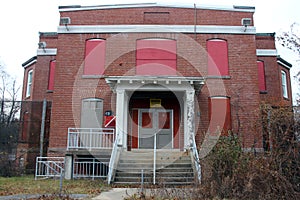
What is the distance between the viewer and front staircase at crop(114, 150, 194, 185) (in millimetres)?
11680

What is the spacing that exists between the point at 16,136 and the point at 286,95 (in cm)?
1708

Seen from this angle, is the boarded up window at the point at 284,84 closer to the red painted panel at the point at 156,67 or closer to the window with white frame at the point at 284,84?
the window with white frame at the point at 284,84

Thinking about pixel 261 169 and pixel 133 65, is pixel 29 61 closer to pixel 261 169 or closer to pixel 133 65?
pixel 133 65

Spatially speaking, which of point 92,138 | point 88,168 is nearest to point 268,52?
point 92,138

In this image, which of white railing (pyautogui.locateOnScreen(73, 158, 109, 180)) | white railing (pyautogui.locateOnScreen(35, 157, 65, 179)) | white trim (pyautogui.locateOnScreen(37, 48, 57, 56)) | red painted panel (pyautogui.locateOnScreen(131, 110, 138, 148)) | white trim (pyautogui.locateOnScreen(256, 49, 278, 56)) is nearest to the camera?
white railing (pyautogui.locateOnScreen(73, 158, 109, 180))

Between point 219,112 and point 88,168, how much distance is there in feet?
21.8

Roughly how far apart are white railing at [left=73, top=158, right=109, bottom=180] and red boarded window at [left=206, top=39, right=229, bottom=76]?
22.5 feet

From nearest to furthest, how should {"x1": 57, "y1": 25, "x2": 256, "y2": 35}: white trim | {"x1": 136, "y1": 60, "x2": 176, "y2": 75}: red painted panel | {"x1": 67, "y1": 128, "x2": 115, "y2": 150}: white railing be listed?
{"x1": 67, "y1": 128, "x2": 115, "y2": 150}: white railing, {"x1": 136, "y1": 60, "x2": 176, "y2": 75}: red painted panel, {"x1": 57, "y1": 25, "x2": 256, "y2": 35}: white trim

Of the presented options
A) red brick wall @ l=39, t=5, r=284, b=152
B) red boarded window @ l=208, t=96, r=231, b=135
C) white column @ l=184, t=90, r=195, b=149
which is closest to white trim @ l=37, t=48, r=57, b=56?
red brick wall @ l=39, t=5, r=284, b=152

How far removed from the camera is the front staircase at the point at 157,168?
1168 cm

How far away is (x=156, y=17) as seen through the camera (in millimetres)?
17641

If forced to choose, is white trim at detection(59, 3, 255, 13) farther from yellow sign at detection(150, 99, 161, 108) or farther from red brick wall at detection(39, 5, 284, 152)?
yellow sign at detection(150, 99, 161, 108)

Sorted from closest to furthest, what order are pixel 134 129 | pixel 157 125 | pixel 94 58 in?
1. pixel 134 129
2. pixel 157 125
3. pixel 94 58

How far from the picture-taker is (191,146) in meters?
13.5
